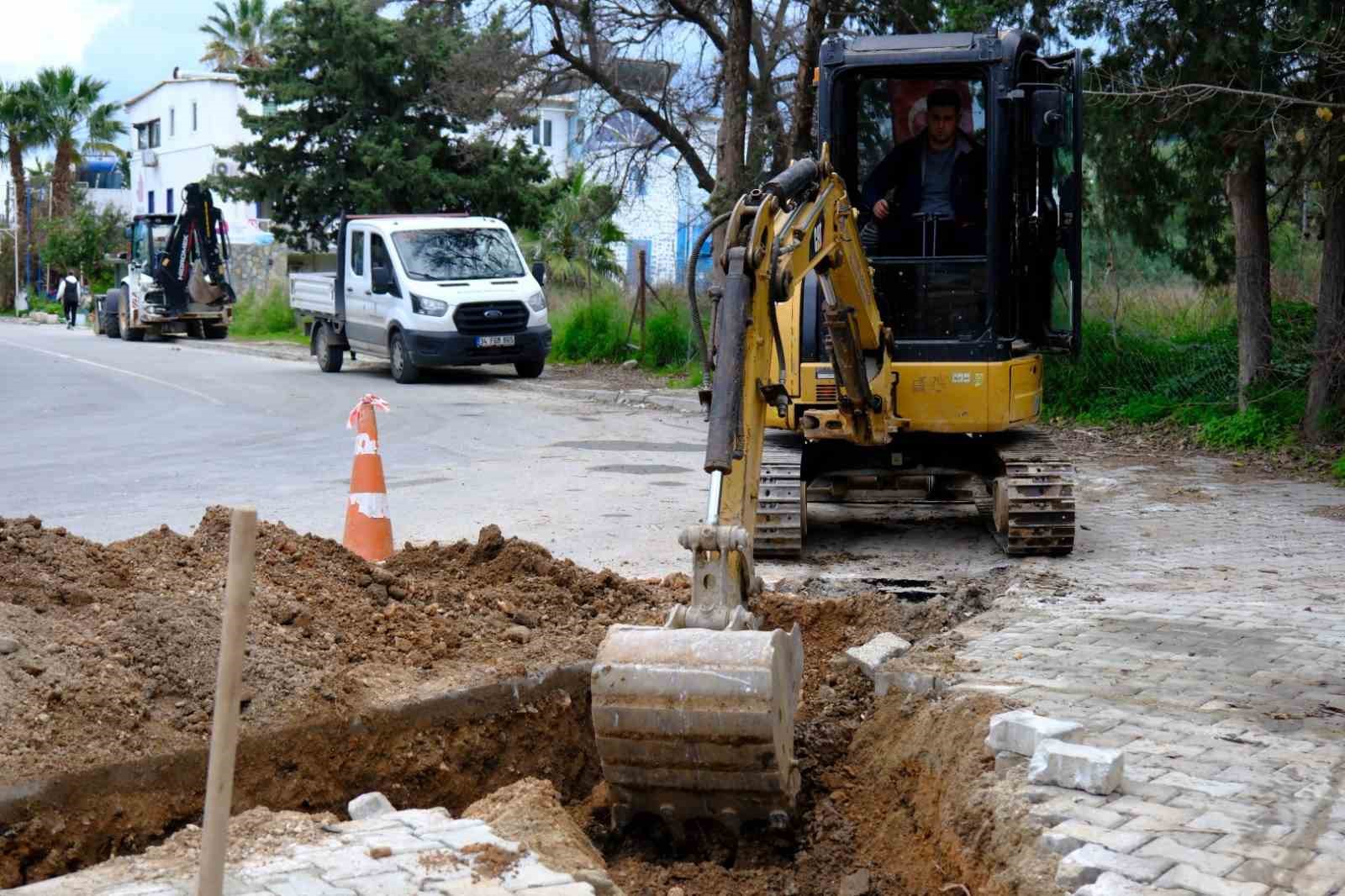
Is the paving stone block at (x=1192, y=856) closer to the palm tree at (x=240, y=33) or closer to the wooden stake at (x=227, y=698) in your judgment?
the wooden stake at (x=227, y=698)

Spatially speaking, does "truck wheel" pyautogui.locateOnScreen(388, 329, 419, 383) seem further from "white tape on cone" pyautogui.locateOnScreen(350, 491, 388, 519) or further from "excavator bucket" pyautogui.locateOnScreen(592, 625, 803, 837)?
"excavator bucket" pyautogui.locateOnScreen(592, 625, 803, 837)

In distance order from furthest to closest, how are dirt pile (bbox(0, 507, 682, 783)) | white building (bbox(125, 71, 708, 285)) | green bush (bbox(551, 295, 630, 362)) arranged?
white building (bbox(125, 71, 708, 285))
green bush (bbox(551, 295, 630, 362))
dirt pile (bbox(0, 507, 682, 783))

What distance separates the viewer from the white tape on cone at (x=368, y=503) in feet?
28.0

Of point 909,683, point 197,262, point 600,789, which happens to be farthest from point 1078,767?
point 197,262

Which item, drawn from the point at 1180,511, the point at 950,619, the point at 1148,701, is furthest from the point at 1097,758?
the point at 1180,511

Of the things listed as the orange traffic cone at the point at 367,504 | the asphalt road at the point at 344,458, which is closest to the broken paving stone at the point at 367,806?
the orange traffic cone at the point at 367,504

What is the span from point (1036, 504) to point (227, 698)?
709 centimetres

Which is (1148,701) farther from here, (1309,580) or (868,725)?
(1309,580)

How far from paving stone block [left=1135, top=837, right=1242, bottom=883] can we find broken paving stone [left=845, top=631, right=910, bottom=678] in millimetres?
2158

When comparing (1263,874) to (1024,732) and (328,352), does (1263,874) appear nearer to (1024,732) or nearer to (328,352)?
(1024,732)

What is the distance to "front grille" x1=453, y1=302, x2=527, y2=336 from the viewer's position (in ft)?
72.8

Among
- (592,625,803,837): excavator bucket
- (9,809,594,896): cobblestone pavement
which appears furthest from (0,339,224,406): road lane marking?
(9,809,594,896): cobblestone pavement

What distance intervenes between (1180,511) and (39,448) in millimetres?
10866

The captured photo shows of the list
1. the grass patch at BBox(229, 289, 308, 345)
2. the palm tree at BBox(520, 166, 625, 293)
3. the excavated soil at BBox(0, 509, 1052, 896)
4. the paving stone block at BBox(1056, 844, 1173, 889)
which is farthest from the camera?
the grass patch at BBox(229, 289, 308, 345)
